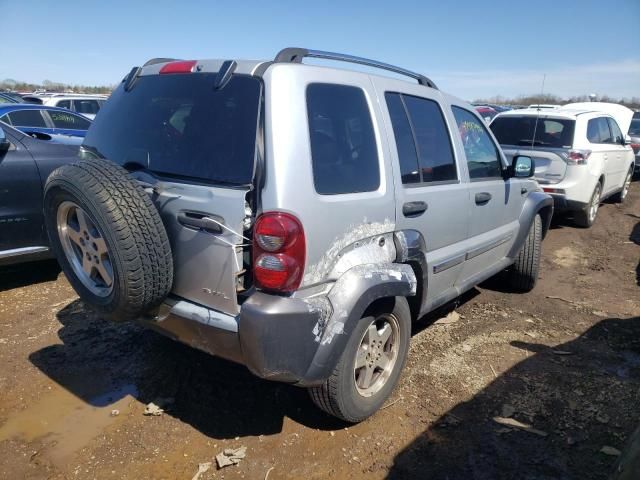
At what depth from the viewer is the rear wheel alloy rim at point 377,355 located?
108 inches

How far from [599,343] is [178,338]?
131 inches

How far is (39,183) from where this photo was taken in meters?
4.41

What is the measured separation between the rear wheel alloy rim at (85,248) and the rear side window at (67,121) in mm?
7173

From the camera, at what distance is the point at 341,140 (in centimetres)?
249

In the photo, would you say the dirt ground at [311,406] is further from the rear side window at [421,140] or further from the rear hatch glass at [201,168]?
the rear side window at [421,140]

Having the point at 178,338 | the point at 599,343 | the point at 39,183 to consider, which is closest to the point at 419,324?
the point at 599,343

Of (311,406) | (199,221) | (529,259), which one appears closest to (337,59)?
(199,221)

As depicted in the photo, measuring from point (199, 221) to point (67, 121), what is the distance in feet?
27.6

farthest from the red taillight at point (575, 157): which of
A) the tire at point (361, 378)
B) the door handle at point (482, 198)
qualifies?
the tire at point (361, 378)

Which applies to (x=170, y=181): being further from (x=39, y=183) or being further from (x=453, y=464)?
(x=39, y=183)

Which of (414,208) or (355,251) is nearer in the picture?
(355,251)

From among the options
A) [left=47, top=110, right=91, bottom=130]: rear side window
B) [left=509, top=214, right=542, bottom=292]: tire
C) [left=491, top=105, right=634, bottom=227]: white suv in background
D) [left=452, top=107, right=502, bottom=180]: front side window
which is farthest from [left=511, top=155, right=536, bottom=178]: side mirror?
[left=47, top=110, right=91, bottom=130]: rear side window

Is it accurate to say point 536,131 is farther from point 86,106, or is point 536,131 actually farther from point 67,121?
point 86,106

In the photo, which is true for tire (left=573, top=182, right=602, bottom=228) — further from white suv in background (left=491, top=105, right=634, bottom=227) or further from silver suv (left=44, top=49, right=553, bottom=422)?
silver suv (left=44, top=49, right=553, bottom=422)
